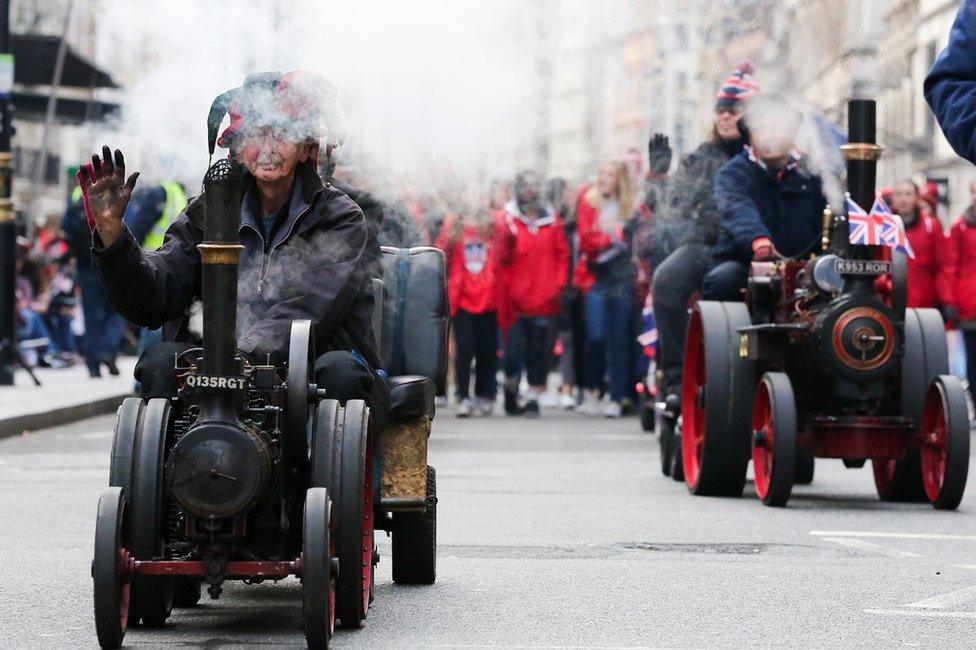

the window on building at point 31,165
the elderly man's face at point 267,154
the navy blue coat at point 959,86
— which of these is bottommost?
the elderly man's face at point 267,154

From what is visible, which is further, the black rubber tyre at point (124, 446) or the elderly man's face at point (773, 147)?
the elderly man's face at point (773, 147)

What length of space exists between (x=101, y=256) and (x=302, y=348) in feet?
2.25

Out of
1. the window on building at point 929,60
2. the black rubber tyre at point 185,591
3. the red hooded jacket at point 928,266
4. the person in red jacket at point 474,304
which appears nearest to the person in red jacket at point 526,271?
the person in red jacket at point 474,304

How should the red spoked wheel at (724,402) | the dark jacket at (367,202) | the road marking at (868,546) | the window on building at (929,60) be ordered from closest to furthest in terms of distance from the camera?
the road marking at (868,546) → the dark jacket at (367,202) → the red spoked wheel at (724,402) → the window on building at (929,60)

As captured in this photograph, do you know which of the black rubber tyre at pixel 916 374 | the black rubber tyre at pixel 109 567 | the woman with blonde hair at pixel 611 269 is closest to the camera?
the black rubber tyre at pixel 109 567

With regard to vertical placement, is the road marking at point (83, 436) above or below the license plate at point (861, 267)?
below

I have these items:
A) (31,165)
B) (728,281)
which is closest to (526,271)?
(728,281)

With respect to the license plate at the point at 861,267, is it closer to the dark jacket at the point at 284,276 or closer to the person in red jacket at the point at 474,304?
the dark jacket at the point at 284,276

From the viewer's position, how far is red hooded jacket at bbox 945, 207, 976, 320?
17.6m

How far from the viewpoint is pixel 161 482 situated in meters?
6.08

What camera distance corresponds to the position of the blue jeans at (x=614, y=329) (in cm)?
1842

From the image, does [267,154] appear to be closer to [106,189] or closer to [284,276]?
[284,276]

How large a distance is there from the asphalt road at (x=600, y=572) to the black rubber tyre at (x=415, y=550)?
0.06 metres

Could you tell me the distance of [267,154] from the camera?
6746 millimetres
